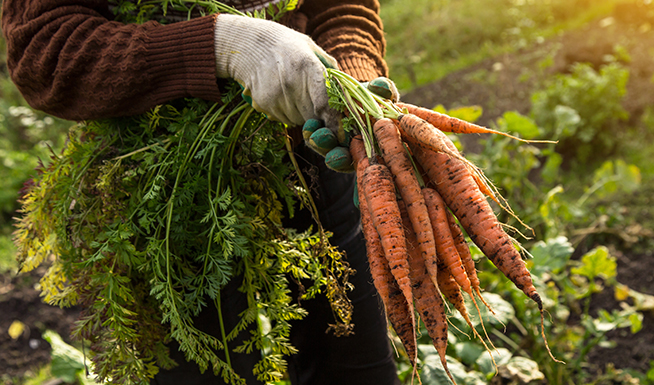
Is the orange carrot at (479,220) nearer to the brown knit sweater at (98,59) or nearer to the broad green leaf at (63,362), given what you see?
the brown knit sweater at (98,59)

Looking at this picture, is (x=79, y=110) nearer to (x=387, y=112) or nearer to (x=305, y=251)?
(x=305, y=251)

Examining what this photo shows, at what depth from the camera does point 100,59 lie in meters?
1.27

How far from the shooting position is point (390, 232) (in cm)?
118

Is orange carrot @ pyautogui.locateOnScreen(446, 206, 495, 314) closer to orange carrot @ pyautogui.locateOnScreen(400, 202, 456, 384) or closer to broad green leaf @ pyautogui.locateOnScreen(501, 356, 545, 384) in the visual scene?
orange carrot @ pyautogui.locateOnScreen(400, 202, 456, 384)

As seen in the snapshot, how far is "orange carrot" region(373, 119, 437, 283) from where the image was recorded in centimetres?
118

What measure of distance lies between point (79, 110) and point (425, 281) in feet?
3.69

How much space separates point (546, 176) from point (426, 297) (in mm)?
2622

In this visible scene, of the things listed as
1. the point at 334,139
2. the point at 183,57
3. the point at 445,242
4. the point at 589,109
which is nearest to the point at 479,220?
the point at 445,242

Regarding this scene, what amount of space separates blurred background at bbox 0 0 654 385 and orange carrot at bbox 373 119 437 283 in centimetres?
30

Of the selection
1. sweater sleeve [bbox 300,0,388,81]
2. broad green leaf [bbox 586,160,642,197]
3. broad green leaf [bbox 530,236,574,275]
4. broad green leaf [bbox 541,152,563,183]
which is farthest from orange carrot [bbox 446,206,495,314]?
broad green leaf [bbox 541,152,563,183]

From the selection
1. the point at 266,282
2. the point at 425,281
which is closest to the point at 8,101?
the point at 266,282

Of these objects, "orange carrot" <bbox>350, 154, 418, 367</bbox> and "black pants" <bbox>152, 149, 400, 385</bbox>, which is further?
"black pants" <bbox>152, 149, 400, 385</bbox>

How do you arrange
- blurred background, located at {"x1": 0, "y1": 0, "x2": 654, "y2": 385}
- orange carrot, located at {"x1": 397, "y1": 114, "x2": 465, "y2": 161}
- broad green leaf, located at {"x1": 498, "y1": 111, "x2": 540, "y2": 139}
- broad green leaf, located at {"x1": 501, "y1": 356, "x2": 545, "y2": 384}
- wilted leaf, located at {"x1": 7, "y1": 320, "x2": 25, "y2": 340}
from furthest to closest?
wilted leaf, located at {"x1": 7, "y1": 320, "x2": 25, "y2": 340} → broad green leaf, located at {"x1": 498, "y1": 111, "x2": 540, "y2": 139} → blurred background, located at {"x1": 0, "y1": 0, "x2": 654, "y2": 385} → broad green leaf, located at {"x1": 501, "y1": 356, "x2": 545, "y2": 384} → orange carrot, located at {"x1": 397, "y1": 114, "x2": 465, "y2": 161}

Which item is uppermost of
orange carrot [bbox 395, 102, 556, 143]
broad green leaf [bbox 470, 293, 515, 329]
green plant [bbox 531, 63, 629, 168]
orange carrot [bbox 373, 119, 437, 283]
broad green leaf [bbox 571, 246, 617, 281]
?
orange carrot [bbox 395, 102, 556, 143]
